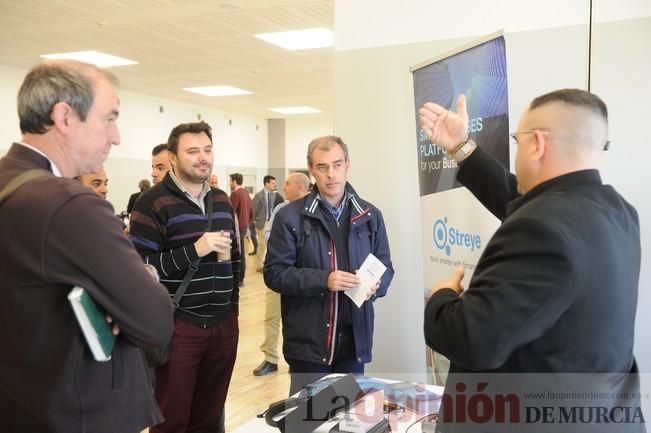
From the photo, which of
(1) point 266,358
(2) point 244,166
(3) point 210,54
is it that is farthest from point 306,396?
(2) point 244,166

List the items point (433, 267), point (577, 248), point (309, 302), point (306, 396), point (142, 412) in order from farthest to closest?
point (433, 267), point (309, 302), point (306, 396), point (142, 412), point (577, 248)

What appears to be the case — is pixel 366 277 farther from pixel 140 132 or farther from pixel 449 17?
pixel 140 132

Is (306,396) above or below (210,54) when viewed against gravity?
below

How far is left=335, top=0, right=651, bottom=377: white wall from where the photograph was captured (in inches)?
100

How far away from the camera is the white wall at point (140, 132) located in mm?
8820

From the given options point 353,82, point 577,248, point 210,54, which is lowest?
point 577,248

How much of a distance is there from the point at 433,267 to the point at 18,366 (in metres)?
1.84

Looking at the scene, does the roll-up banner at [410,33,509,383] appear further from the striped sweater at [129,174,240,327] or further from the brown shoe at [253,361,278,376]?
the brown shoe at [253,361,278,376]

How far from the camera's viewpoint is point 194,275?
2568 mm

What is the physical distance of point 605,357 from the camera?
1137 mm

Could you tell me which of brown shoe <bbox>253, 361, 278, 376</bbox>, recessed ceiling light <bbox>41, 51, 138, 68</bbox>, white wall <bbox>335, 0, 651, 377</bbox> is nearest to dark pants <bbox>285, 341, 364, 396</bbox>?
white wall <bbox>335, 0, 651, 377</bbox>

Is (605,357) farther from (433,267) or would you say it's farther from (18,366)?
(433,267)

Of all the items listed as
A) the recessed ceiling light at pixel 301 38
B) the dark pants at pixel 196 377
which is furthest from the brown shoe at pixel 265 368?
the recessed ceiling light at pixel 301 38

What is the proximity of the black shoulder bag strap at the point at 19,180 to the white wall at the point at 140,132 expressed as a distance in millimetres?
8033
